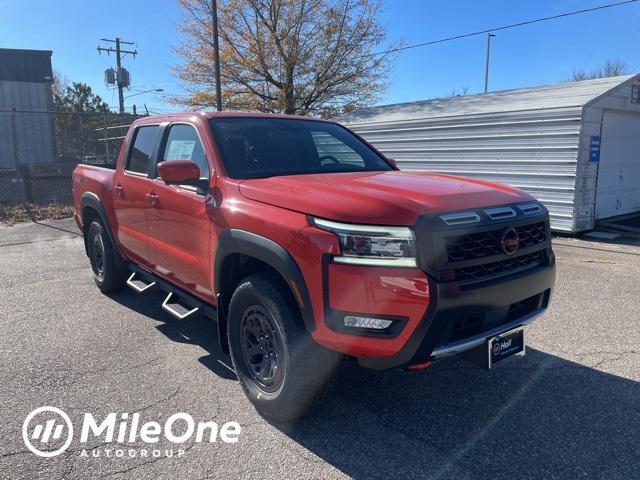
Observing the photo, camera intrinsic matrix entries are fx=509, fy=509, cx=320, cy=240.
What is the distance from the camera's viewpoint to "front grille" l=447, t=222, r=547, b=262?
2.61 meters

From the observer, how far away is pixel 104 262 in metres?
5.56

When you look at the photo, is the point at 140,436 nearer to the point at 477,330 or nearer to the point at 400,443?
the point at 400,443

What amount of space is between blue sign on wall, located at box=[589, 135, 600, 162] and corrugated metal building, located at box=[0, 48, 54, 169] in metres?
19.0

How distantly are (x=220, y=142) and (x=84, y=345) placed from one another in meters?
2.16

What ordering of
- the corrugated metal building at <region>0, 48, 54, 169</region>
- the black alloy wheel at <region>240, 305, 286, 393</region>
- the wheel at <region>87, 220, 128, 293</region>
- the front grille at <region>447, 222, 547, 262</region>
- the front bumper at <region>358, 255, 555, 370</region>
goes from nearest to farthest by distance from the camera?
the front bumper at <region>358, 255, 555, 370</region> → the front grille at <region>447, 222, 547, 262</region> → the black alloy wheel at <region>240, 305, 286, 393</region> → the wheel at <region>87, 220, 128, 293</region> → the corrugated metal building at <region>0, 48, 54, 169</region>

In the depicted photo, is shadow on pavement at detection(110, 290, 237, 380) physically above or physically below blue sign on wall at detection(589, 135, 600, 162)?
below

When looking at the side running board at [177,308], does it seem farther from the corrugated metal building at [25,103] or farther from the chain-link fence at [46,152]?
the corrugated metal building at [25,103]

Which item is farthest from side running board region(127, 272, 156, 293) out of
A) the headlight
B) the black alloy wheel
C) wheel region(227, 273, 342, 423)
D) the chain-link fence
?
the chain-link fence

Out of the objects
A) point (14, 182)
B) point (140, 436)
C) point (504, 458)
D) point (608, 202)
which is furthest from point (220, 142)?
point (14, 182)

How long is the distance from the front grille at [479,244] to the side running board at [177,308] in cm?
212

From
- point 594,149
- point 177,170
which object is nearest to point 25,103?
point 594,149

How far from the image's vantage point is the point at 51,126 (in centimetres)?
1994

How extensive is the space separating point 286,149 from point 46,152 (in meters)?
19.3

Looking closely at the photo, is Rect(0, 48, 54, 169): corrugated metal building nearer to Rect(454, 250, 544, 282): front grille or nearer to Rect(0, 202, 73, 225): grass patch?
Rect(0, 202, 73, 225): grass patch
